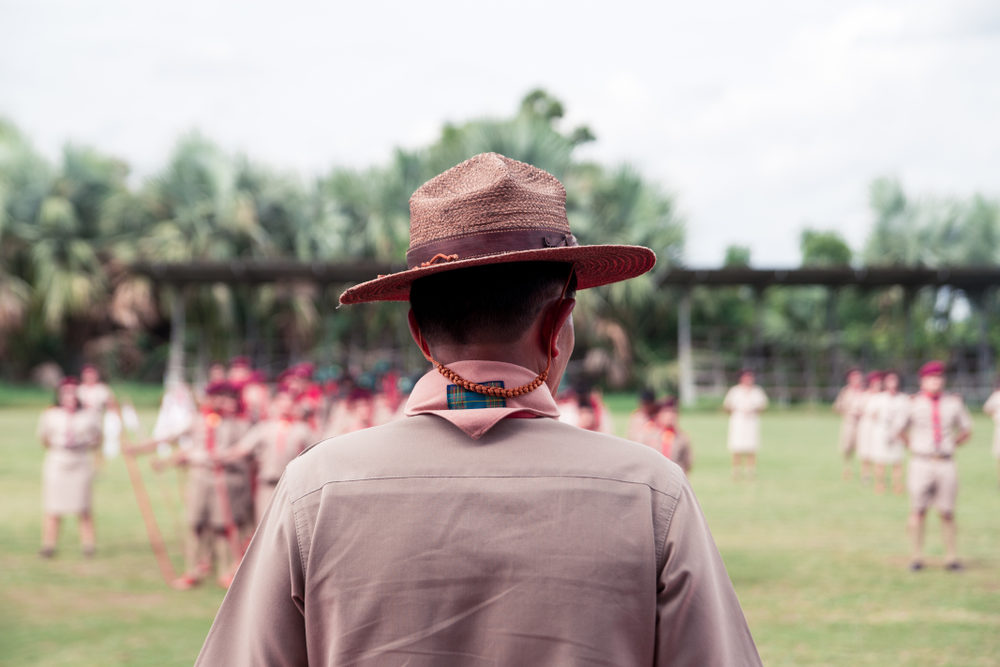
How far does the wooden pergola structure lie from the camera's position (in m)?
28.8

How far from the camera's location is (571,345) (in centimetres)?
181

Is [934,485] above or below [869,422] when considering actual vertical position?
above

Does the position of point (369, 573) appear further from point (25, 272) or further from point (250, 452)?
point (25, 272)

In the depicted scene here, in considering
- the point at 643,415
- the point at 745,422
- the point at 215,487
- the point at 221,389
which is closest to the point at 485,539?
the point at 215,487

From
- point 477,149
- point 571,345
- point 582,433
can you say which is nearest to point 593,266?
point 571,345

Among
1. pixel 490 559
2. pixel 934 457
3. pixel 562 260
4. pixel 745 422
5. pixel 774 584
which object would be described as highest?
pixel 562 260

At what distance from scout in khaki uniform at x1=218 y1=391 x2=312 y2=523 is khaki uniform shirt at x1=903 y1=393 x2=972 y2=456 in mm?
6128

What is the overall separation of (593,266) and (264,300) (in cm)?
3584

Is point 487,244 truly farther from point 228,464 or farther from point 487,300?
point 228,464

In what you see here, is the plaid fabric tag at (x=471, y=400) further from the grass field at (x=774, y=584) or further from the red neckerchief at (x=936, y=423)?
the red neckerchief at (x=936, y=423)

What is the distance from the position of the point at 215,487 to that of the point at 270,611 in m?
7.93

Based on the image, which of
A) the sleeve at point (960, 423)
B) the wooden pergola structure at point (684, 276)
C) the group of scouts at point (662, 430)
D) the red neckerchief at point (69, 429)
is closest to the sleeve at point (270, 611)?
the group of scouts at point (662, 430)

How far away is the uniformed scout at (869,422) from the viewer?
51.4 ft

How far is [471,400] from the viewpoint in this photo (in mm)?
1654
